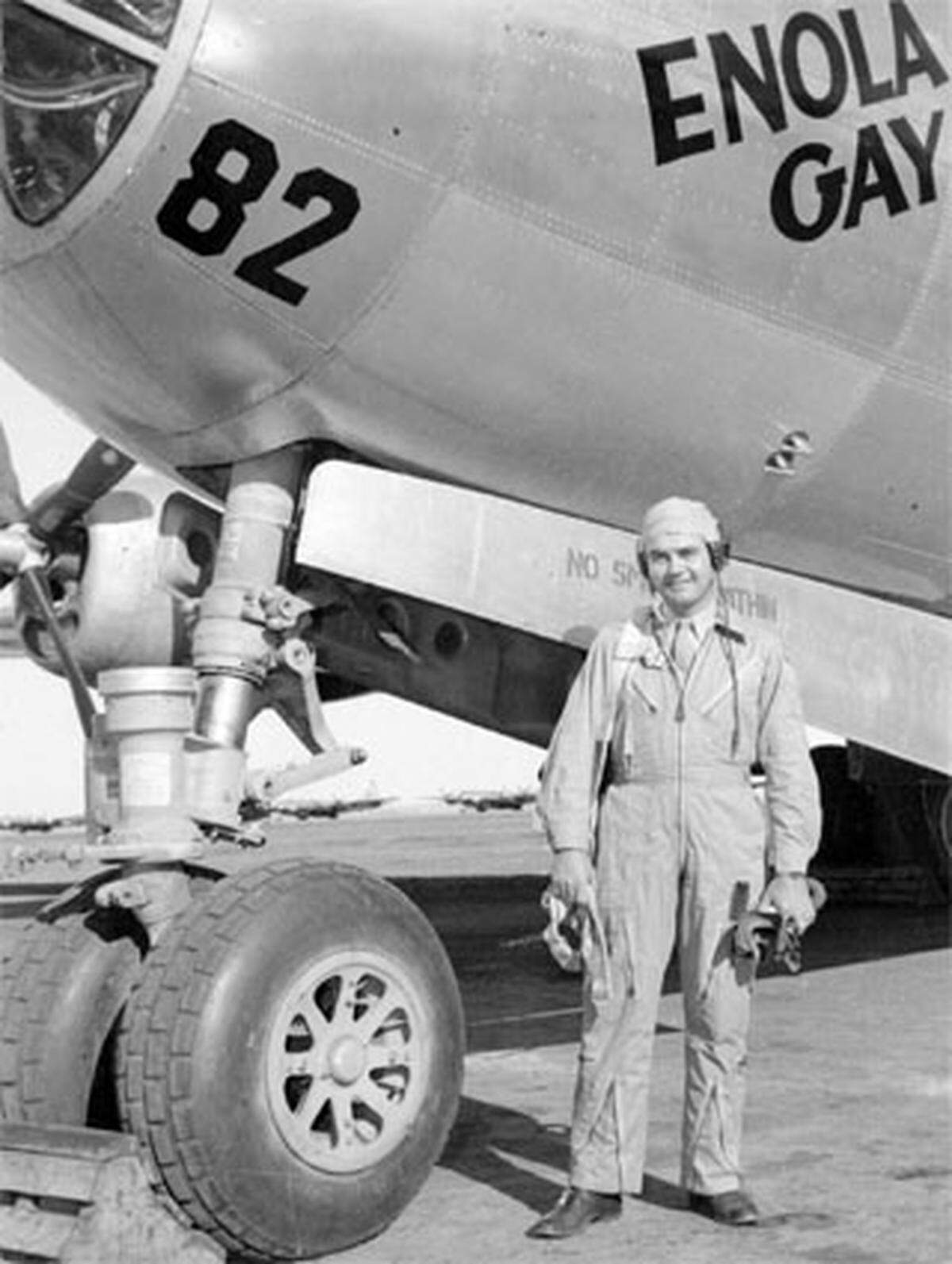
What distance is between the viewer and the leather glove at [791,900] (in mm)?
4926

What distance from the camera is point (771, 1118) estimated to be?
6.36 meters

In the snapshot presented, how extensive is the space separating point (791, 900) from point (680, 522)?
1014mm

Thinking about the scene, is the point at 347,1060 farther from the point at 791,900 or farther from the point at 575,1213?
the point at 791,900

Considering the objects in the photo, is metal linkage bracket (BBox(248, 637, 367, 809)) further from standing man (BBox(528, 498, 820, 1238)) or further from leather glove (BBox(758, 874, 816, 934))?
leather glove (BBox(758, 874, 816, 934))

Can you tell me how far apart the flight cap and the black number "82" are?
124 cm

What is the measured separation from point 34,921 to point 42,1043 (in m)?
0.45

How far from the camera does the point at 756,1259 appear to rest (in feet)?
15.4

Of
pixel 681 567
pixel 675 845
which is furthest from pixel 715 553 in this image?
pixel 675 845

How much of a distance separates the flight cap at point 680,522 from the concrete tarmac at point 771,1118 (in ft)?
5.77

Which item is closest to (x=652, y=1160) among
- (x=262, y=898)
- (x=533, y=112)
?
(x=262, y=898)

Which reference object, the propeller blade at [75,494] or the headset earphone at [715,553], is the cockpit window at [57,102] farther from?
the propeller blade at [75,494]

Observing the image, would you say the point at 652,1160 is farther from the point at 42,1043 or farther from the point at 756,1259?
the point at 42,1043

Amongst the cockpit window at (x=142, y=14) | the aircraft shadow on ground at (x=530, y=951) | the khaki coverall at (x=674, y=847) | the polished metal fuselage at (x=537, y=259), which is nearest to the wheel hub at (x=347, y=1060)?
the khaki coverall at (x=674, y=847)

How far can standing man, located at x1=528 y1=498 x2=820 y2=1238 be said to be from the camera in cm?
500
